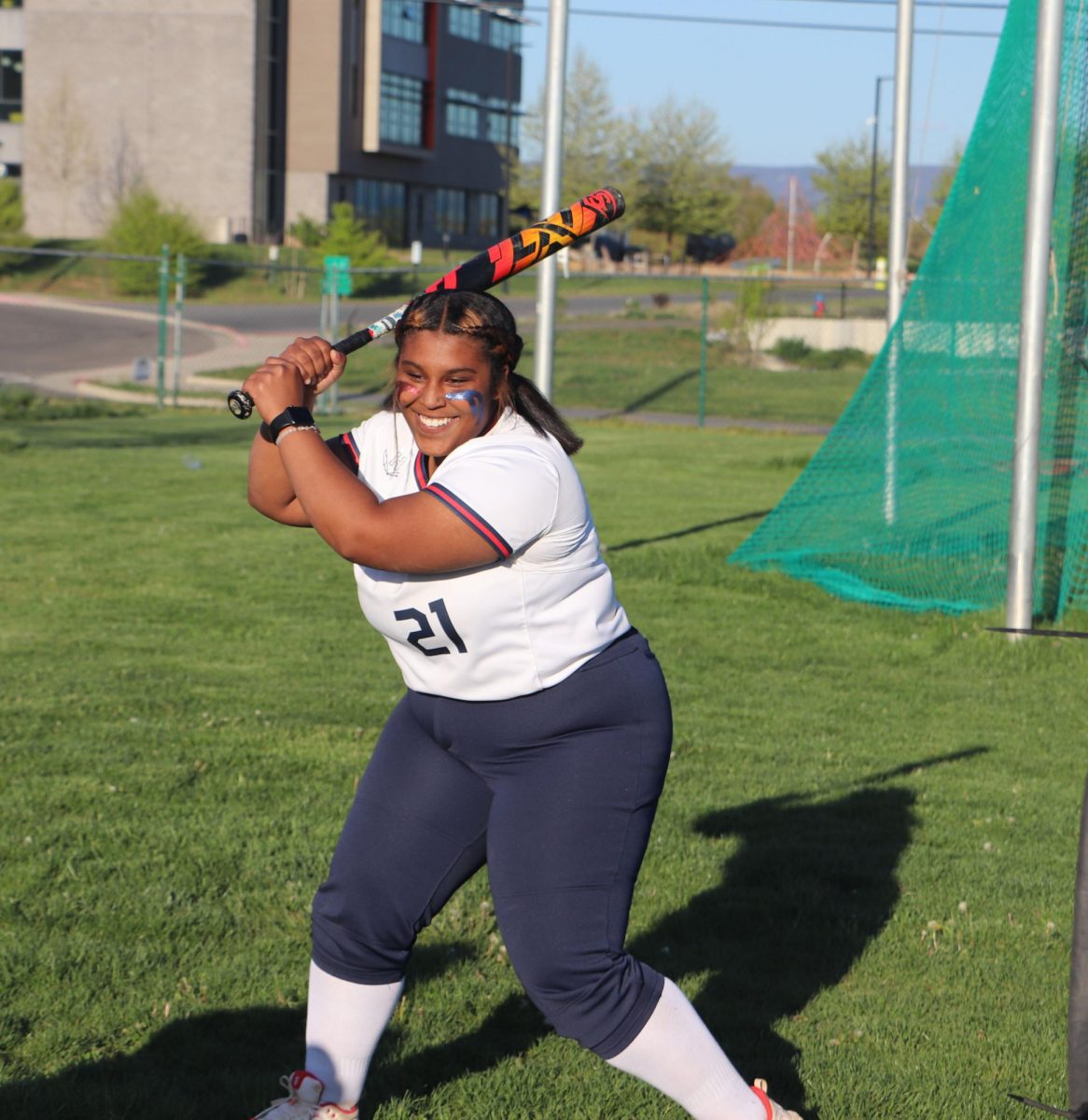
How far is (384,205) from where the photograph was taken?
227 ft

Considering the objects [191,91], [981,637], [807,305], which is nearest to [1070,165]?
[981,637]

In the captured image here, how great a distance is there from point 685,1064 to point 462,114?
243ft

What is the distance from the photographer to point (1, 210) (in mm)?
49000

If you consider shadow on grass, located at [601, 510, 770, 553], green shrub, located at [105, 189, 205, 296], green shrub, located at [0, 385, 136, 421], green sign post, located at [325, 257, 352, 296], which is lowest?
shadow on grass, located at [601, 510, 770, 553]

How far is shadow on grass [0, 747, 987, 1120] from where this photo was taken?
12.2 feet

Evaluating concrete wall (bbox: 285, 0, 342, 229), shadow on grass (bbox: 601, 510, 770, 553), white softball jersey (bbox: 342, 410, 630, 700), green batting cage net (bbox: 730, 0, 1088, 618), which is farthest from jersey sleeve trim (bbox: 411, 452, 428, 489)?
concrete wall (bbox: 285, 0, 342, 229)

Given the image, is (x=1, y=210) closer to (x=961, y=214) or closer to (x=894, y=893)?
(x=961, y=214)

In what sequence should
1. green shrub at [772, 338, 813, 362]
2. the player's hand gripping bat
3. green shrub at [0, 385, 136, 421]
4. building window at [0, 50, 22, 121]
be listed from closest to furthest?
the player's hand gripping bat
green shrub at [0, 385, 136, 421]
green shrub at [772, 338, 813, 362]
building window at [0, 50, 22, 121]

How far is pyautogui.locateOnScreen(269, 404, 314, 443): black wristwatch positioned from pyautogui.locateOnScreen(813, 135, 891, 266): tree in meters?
66.5

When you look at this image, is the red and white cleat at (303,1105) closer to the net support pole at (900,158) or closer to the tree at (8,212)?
the net support pole at (900,158)

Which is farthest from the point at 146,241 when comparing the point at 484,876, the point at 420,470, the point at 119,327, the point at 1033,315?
the point at 420,470

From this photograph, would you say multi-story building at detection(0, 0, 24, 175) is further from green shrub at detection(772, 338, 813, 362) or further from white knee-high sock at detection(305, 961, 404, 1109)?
white knee-high sock at detection(305, 961, 404, 1109)

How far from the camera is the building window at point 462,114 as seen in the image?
239 feet

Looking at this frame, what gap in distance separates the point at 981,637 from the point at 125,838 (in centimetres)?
529
